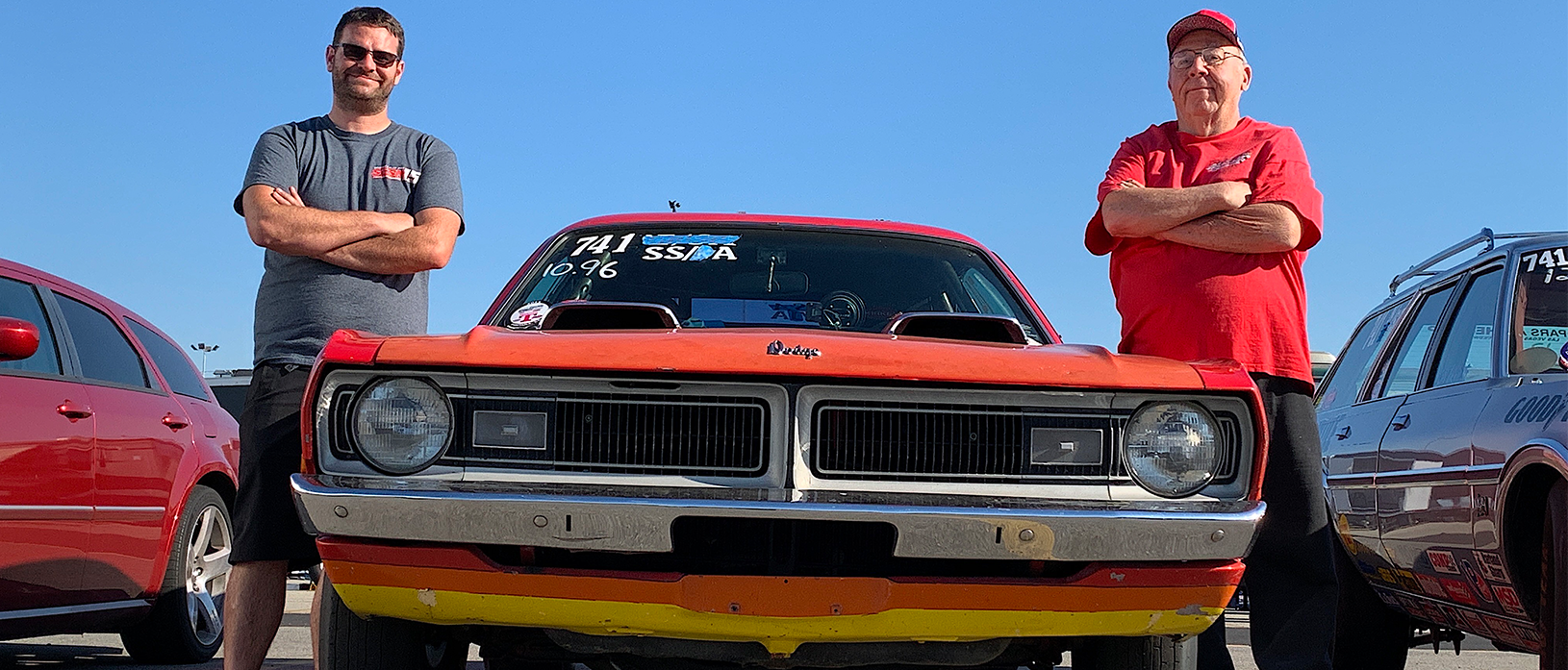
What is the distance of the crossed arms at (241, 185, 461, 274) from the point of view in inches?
150

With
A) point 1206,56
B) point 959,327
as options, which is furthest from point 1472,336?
point 959,327

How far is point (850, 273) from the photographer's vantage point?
4332 millimetres

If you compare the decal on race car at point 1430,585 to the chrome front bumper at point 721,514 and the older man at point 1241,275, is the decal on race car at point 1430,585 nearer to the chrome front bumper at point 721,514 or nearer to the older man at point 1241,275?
the older man at point 1241,275

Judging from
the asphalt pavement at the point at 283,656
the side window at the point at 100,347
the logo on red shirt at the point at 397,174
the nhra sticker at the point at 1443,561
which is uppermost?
the logo on red shirt at the point at 397,174

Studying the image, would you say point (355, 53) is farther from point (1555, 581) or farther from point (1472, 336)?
point (1472, 336)

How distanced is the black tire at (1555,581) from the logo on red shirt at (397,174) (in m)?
3.29

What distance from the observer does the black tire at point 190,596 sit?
229 inches

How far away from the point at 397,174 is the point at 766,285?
1127 mm

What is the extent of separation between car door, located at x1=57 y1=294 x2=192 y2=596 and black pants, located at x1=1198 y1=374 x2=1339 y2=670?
398cm

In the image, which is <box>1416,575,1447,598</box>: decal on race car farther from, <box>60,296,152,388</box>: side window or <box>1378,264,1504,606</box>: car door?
<box>60,296,152,388</box>: side window

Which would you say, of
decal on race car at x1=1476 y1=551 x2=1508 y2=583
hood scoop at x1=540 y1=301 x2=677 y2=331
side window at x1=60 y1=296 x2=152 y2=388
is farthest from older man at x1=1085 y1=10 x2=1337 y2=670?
side window at x1=60 y1=296 x2=152 y2=388

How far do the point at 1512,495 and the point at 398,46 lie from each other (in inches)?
138

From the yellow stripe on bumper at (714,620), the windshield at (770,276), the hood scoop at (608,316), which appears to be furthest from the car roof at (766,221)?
the yellow stripe on bumper at (714,620)

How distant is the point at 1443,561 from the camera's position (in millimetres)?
4473
